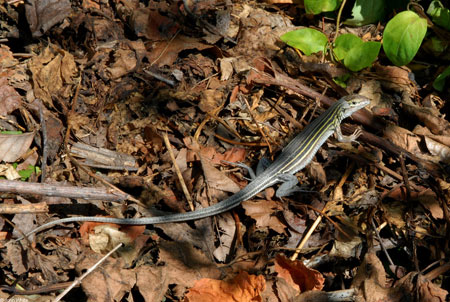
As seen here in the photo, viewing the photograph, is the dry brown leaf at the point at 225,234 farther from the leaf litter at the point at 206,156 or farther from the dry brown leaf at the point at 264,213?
the dry brown leaf at the point at 264,213

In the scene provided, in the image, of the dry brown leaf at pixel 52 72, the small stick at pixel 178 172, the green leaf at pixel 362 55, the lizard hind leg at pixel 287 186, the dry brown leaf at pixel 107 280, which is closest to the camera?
the dry brown leaf at pixel 107 280

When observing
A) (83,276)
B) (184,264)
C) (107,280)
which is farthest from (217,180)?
(83,276)

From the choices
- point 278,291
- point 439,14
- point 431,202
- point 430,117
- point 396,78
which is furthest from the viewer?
point 396,78

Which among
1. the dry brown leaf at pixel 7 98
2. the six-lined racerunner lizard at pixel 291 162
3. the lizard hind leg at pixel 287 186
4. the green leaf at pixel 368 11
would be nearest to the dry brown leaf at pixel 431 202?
the six-lined racerunner lizard at pixel 291 162

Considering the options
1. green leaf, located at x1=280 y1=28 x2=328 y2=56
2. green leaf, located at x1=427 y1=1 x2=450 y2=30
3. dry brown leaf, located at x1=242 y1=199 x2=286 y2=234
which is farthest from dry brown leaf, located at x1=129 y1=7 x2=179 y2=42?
green leaf, located at x1=427 y1=1 x2=450 y2=30

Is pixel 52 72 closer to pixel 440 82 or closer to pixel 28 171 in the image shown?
pixel 28 171

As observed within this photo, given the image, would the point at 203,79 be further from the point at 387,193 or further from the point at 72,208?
the point at 387,193
